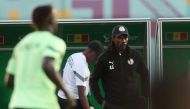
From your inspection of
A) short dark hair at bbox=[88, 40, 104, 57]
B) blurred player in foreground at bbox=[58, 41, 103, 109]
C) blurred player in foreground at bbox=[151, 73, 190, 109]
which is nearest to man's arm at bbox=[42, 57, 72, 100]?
blurred player in foreground at bbox=[151, 73, 190, 109]

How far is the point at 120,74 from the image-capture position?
7633 mm

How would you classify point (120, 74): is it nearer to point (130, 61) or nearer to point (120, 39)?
point (130, 61)

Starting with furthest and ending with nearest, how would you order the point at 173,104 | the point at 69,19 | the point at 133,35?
the point at 133,35, the point at 69,19, the point at 173,104

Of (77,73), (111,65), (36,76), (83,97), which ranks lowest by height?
(83,97)

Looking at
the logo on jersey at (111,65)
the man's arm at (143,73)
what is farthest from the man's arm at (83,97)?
the man's arm at (143,73)

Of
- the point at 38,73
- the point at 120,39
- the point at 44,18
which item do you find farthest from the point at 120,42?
the point at 38,73

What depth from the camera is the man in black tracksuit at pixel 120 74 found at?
764 centimetres

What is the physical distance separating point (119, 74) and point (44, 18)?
268 centimetres

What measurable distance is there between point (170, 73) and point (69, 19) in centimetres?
602

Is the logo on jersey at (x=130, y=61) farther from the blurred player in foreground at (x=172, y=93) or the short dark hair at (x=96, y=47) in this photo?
the blurred player in foreground at (x=172, y=93)

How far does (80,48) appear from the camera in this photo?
11.2 meters

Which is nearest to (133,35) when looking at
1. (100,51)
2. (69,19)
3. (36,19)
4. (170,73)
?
(69,19)

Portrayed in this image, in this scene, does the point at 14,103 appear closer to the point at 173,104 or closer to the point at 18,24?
the point at 173,104

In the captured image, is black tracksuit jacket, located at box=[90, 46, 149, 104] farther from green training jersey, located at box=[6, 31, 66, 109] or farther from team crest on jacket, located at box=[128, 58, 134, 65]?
green training jersey, located at box=[6, 31, 66, 109]
